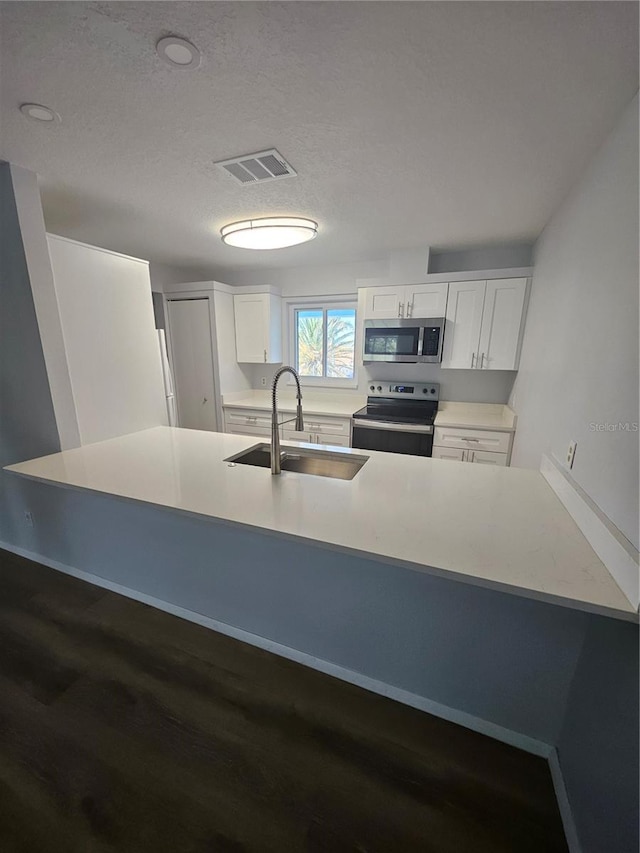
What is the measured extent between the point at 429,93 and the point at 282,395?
10.9 feet

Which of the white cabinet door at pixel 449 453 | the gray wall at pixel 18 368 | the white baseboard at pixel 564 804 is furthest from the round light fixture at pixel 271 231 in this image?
the white baseboard at pixel 564 804

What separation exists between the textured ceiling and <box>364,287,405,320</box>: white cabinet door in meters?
1.04

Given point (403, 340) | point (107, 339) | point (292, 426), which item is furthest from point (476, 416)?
point (107, 339)

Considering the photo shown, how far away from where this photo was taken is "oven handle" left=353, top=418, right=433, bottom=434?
2.99 m

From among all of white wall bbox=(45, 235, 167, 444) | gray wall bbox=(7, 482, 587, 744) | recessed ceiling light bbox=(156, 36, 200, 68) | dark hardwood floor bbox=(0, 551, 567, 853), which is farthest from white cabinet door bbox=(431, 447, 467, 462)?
recessed ceiling light bbox=(156, 36, 200, 68)

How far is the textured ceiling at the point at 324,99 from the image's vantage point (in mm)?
913

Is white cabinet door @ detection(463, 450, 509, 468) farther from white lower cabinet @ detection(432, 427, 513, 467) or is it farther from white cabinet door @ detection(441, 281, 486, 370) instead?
white cabinet door @ detection(441, 281, 486, 370)

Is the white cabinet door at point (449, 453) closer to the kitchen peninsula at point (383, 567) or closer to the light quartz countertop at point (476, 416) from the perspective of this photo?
the light quartz countertop at point (476, 416)

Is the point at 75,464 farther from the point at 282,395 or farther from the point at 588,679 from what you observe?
the point at 282,395

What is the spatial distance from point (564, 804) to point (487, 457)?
7.04 feet

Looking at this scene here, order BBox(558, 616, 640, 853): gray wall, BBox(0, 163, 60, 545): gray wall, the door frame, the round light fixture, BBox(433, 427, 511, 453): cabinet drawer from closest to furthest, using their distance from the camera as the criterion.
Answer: BBox(558, 616, 640, 853): gray wall
BBox(0, 163, 60, 545): gray wall
the round light fixture
BBox(433, 427, 511, 453): cabinet drawer
the door frame

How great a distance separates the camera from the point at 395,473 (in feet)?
5.30

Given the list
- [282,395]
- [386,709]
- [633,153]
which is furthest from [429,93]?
[282,395]

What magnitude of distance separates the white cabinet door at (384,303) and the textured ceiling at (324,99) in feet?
3.41
